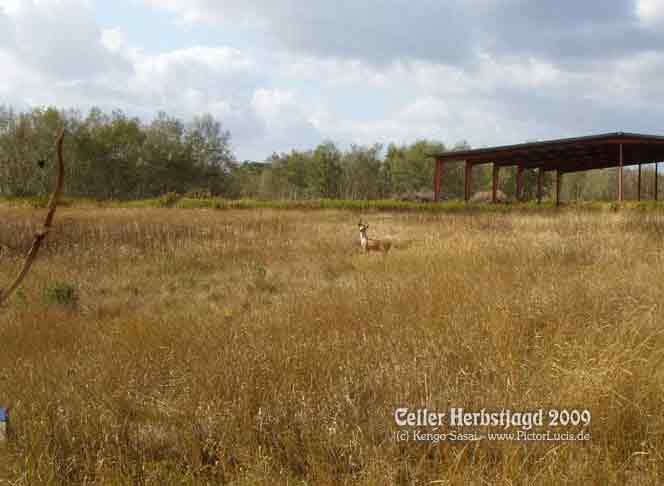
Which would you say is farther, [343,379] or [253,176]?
[253,176]

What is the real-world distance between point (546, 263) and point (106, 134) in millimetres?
46839

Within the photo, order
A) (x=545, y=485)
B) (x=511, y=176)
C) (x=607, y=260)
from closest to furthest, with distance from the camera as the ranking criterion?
1. (x=545, y=485)
2. (x=607, y=260)
3. (x=511, y=176)

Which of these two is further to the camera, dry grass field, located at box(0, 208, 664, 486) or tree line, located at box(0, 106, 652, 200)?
tree line, located at box(0, 106, 652, 200)

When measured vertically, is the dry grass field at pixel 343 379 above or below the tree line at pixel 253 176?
below

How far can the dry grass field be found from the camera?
1.90m

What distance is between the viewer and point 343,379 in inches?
95.7

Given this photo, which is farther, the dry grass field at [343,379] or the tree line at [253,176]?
the tree line at [253,176]

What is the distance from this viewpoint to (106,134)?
43.9 m

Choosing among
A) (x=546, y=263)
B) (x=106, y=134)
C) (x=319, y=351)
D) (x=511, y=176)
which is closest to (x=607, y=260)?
(x=546, y=263)

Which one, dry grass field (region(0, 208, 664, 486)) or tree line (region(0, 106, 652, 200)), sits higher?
tree line (region(0, 106, 652, 200))

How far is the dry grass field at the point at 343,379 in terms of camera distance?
1902 millimetres

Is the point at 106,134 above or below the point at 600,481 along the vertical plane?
above

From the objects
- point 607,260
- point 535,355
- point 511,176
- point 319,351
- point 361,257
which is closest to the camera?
point 535,355

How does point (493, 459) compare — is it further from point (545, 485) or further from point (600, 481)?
point (600, 481)
